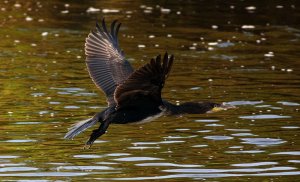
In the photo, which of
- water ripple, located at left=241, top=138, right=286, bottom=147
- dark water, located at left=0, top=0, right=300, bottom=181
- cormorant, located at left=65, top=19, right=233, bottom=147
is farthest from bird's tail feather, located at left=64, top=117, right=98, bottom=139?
water ripple, located at left=241, top=138, right=286, bottom=147

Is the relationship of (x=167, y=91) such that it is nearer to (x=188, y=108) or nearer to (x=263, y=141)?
(x=263, y=141)

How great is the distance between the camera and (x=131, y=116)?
10.7 meters

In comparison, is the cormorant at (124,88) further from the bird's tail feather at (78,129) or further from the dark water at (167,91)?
the dark water at (167,91)

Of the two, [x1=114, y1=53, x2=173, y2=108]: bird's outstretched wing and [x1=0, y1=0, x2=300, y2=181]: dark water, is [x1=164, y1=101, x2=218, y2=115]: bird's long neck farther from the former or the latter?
[x1=0, y1=0, x2=300, y2=181]: dark water

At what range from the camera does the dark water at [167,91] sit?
11.2m

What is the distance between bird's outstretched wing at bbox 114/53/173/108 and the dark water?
0.81 meters

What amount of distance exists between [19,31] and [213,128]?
9.80 meters

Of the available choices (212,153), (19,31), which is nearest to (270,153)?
(212,153)

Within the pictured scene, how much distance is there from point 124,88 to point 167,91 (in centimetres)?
626

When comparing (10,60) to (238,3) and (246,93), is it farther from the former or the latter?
(238,3)

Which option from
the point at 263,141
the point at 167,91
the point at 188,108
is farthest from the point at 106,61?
the point at 167,91

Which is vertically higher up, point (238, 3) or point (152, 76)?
point (152, 76)

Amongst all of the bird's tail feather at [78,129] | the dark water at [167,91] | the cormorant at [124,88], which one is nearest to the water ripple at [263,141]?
the dark water at [167,91]

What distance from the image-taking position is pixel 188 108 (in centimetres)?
1105
